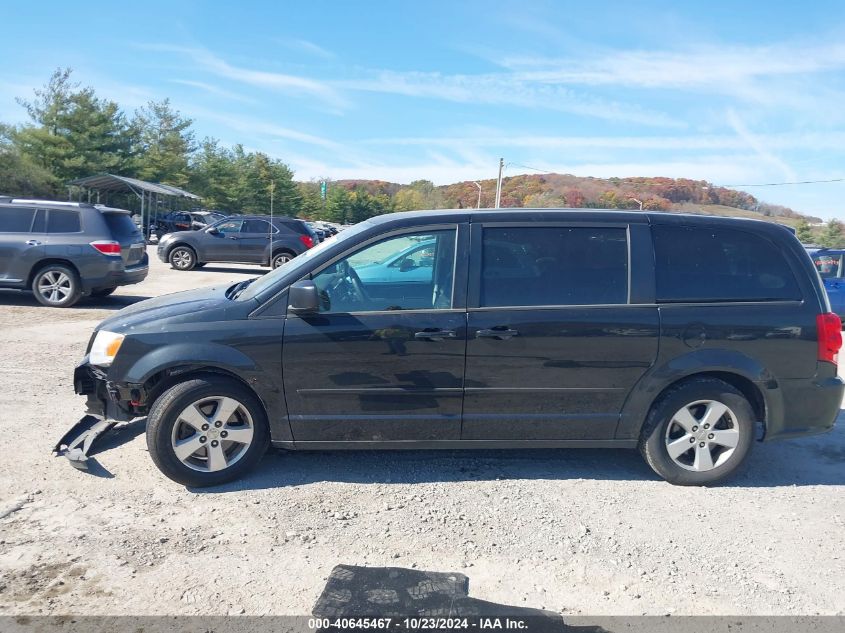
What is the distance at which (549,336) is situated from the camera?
437cm

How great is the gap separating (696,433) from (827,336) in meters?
1.11

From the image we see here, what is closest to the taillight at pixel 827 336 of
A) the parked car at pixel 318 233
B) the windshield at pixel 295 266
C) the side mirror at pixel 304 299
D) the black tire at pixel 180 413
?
the windshield at pixel 295 266

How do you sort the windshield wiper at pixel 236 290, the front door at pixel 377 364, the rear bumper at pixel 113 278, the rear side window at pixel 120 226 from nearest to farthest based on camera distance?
the front door at pixel 377 364 → the windshield wiper at pixel 236 290 → the rear bumper at pixel 113 278 → the rear side window at pixel 120 226

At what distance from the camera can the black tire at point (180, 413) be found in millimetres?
4215

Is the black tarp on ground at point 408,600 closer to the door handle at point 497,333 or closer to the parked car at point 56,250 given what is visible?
the door handle at point 497,333

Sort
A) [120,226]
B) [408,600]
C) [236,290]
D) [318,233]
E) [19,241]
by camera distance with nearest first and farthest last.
Answer: [408,600] → [236,290] → [19,241] → [120,226] → [318,233]

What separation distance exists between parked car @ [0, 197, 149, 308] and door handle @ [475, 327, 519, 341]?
8.76m

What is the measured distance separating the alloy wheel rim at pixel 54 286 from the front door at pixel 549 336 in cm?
902

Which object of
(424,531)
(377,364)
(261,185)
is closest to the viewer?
(424,531)

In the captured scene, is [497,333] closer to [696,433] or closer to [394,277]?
[394,277]

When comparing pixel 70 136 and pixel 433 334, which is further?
pixel 70 136

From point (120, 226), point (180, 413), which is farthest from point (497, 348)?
point (120, 226)

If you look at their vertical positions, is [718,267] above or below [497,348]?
above

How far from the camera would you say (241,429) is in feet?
14.2
